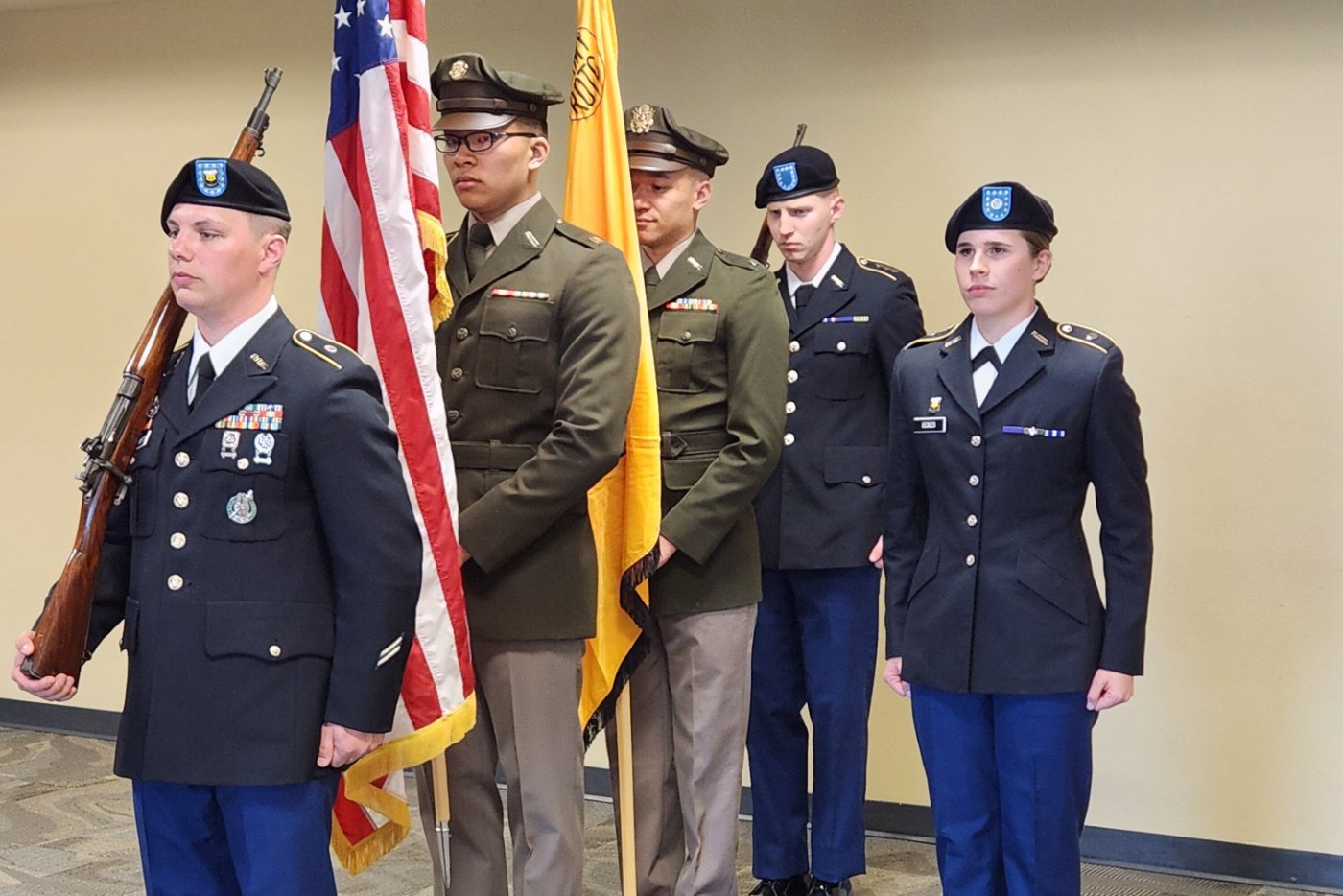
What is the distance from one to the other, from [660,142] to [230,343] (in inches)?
52.9

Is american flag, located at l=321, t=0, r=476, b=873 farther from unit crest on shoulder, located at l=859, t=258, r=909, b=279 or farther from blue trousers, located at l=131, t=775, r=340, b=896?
unit crest on shoulder, located at l=859, t=258, r=909, b=279

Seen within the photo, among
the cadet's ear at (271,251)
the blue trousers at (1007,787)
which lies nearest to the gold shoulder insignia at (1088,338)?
the blue trousers at (1007,787)

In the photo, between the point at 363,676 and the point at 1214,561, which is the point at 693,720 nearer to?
the point at 363,676

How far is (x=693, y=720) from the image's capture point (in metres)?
3.30

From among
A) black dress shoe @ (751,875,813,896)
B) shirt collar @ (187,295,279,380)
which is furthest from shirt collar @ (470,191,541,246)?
black dress shoe @ (751,875,813,896)

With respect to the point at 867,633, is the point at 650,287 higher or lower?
higher

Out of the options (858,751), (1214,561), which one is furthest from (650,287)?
(1214,561)

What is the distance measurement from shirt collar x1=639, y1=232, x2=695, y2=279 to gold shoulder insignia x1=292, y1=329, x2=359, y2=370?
46.9 inches

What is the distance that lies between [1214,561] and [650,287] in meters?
1.72

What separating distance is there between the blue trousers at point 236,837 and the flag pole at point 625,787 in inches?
39.8

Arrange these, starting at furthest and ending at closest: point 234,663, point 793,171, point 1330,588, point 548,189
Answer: point 548,189, point 1330,588, point 793,171, point 234,663

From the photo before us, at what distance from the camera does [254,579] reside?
225 cm

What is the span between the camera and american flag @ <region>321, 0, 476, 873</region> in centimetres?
266

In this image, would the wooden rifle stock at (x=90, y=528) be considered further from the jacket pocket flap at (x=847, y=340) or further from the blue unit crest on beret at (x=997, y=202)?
the jacket pocket flap at (x=847, y=340)
